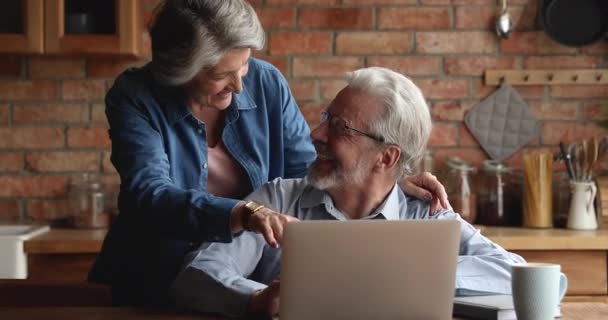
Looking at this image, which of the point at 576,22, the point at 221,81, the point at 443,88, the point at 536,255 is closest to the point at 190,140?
the point at 221,81

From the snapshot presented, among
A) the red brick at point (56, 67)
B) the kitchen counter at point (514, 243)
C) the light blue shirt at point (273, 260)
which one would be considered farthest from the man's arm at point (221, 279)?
the red brick at point (56, 67)

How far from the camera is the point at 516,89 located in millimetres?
3760

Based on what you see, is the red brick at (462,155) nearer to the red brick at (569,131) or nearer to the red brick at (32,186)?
the red brick at (569,131)

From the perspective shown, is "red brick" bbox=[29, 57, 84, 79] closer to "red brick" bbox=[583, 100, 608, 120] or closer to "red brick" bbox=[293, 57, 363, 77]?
"red brick" bbox=[293, 57, 363, 77]

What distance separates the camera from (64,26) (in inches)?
136

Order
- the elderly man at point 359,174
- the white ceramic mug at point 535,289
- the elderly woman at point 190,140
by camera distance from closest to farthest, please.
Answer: the white ceramic mug at point 535,289 < the elderly woman at point 190,140 < the elderly man at point 359,174

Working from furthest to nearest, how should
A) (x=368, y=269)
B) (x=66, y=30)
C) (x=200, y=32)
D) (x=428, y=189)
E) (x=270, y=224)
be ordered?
(x=66, y=30) < (x=428, y=189) < (x=200, y=32) < (x=270, y=224) < (x=368, y=269)

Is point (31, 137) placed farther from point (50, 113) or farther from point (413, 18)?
point (413, 18)

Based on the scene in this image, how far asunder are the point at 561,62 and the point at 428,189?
1811 mm

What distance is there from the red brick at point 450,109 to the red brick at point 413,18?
32 centimetres

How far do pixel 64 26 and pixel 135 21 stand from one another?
0.89ft

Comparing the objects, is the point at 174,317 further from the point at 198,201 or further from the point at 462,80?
the point at 462,80

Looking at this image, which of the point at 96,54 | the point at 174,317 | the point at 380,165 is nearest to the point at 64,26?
the point at 96,54

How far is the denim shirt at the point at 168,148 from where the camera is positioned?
207 cm
